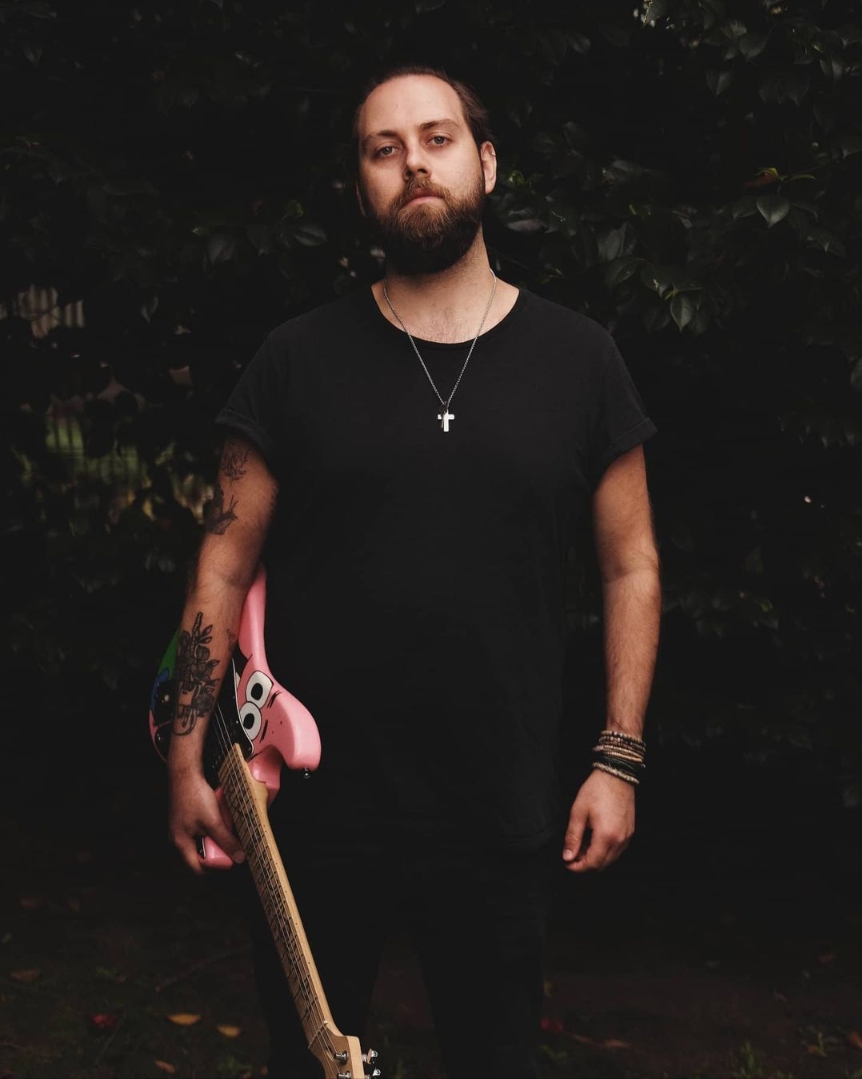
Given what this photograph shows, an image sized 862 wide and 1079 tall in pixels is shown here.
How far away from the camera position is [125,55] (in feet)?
11.1

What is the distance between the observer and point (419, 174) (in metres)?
2.16

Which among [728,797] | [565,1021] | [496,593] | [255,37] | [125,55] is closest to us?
[496,593]

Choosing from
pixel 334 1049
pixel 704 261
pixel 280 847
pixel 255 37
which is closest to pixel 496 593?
pixel 280 847

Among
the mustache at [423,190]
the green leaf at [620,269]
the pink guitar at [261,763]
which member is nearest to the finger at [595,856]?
the pink guitar at [261,763]

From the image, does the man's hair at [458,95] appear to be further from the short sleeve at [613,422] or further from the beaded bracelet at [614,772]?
the beaded bracelet at [614,772]

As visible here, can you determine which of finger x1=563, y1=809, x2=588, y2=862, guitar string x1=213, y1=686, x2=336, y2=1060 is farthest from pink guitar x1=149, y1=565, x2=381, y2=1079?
finger x1=563, y1=809, x2=588, y2=862

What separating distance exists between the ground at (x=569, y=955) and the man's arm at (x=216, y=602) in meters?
1.52

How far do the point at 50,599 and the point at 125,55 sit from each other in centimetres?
150

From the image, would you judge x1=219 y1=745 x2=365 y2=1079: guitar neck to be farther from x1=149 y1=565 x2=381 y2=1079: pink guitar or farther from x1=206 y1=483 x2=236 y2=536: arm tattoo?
x1=206 y1=483 x2=236 y2=536: arm tattoo

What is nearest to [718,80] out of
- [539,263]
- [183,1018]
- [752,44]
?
[752,44]

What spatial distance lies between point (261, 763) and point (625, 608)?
70cm

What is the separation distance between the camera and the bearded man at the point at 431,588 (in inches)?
81.9

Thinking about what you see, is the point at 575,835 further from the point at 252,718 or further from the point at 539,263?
the point at 539,263

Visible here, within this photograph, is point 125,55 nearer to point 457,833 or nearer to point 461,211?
point 461,211
